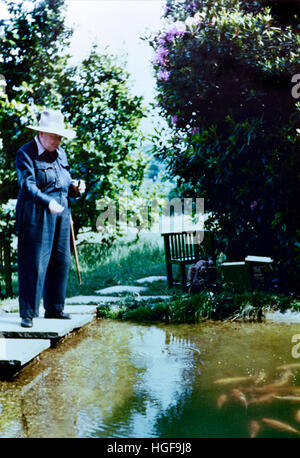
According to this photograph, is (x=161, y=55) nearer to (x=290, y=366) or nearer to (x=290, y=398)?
(x=290, y=366)

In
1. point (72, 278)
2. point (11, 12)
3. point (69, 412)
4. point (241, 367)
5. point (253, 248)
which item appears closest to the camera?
point (69, 412)

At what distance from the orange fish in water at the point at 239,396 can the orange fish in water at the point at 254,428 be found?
0.94 feet

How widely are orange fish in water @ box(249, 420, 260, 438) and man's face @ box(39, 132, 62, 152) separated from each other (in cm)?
286

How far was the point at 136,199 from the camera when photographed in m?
10.1

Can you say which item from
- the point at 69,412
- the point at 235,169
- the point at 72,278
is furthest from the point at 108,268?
the point at 69,412

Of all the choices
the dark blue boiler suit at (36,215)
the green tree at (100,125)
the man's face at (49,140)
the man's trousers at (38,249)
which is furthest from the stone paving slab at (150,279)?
the man's face at (49,140)

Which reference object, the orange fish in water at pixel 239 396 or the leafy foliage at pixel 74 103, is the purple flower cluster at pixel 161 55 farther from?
the orange fish in water at pixel 239 396

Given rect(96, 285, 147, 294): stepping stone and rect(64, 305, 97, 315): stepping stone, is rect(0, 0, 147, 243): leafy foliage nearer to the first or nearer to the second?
rect(96, 285, 147, 294): stepping stone

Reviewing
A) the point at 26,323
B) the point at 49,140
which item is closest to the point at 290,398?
the point at 26,323

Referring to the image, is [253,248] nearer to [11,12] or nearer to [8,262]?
[8,262]

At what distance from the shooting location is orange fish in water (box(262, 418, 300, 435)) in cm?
296

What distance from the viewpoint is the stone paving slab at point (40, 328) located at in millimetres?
4715
